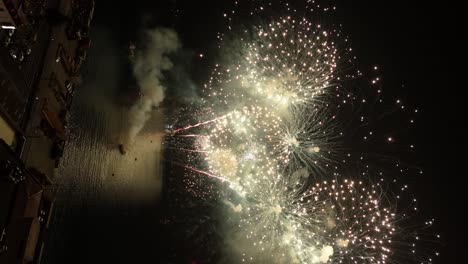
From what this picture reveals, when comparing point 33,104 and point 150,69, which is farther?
point 150,69

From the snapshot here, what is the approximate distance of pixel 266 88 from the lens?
1335 cm

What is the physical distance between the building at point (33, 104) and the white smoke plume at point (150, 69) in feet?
14.7

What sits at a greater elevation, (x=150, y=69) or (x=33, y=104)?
(x=150, y=69)

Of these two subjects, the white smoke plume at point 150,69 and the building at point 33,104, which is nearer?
the building at point 33,104

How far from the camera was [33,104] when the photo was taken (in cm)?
804

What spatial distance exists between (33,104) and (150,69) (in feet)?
26.2

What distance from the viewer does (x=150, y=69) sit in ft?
51.5

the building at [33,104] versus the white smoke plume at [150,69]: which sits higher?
the white smoke plume at [150,69]

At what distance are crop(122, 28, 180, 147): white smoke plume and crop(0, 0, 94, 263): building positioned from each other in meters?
4.49

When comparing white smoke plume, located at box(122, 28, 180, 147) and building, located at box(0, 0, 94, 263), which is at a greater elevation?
white smoke plume, located at box(122, 28, 180, 147)

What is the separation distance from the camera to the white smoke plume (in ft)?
48.9

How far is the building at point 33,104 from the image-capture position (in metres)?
6.31

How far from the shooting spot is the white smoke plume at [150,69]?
48.9 feet

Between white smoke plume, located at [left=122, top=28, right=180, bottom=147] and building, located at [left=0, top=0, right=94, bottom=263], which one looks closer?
building, located at [left=0, top=0, right=94, bottom=263]
